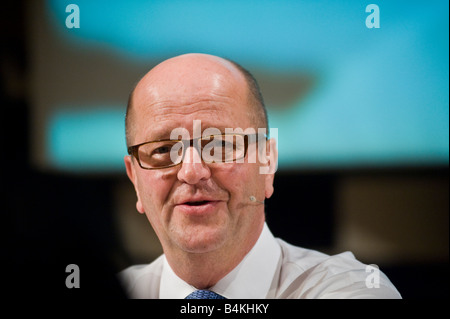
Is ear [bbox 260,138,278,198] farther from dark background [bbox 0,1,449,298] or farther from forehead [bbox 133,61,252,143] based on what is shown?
forehead [bbox 133,61,252,143]

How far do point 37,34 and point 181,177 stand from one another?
87 cm

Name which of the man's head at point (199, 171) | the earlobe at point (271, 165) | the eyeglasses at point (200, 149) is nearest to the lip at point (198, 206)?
the man's head at point (199, 171)

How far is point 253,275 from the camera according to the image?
5.27 feet

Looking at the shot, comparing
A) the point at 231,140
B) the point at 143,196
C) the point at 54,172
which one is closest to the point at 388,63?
the point at 231,140

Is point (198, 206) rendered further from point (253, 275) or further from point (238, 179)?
point (253, 275)

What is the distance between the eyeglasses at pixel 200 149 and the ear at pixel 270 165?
123 mm

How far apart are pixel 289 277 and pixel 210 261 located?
28 cm

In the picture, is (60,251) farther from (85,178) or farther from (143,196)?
(143,196)

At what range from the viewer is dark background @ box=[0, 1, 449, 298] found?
1.69 metres

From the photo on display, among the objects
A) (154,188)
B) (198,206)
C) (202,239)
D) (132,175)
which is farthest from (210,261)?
(132,175)

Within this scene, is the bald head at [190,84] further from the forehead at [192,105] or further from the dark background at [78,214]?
Result: the dark background at [78,214]

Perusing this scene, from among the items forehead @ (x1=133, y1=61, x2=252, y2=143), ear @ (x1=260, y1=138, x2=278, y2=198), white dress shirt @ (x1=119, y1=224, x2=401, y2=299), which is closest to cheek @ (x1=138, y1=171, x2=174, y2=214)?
→ forehead @ (x1=133, y1=61, x2=252, y2=143)

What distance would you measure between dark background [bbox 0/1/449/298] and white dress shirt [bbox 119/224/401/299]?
7cm
